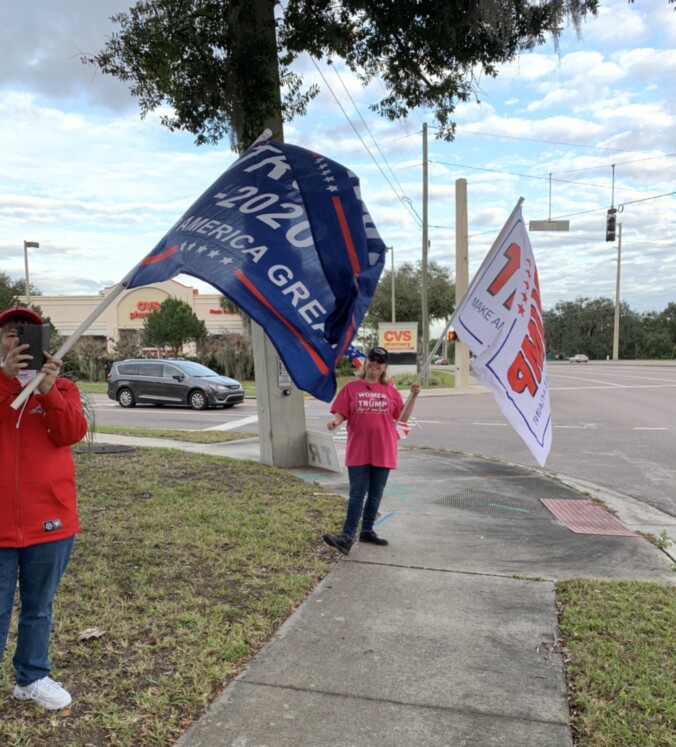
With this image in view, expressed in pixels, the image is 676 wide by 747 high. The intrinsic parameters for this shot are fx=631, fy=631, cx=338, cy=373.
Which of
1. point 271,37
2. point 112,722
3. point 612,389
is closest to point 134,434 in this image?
point 271,37

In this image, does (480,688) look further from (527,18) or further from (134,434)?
(134,434)

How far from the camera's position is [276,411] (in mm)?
9078

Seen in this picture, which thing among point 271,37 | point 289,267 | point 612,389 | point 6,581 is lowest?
point 612,389

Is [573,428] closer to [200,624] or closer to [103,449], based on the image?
[103,449]

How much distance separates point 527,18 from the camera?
297 inches

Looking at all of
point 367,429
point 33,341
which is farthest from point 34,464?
point 367,429

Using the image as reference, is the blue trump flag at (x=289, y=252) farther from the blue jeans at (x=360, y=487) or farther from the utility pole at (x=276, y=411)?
the utility pole at (x=276, y=411)

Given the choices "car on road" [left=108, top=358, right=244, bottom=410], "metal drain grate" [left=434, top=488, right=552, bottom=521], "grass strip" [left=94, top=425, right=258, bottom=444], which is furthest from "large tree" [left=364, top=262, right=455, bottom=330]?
"metal drain grate" [left=434, top=488, right=552, bottom=521]

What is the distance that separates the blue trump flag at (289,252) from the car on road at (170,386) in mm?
16309

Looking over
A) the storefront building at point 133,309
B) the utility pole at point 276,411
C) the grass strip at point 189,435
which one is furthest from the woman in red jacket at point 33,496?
the storefront building at point 133,309

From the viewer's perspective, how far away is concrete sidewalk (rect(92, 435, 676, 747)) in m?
2.85

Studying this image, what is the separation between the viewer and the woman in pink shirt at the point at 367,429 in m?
5.18

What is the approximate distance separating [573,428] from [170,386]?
41.7 feet

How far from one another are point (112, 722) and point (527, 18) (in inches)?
322
